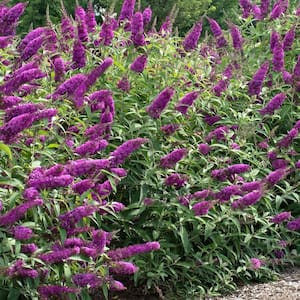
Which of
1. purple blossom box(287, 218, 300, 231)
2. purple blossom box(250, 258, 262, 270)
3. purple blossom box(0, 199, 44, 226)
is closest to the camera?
purple blossom box(0, 199, 44, 226)

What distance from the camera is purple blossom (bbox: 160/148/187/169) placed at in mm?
4386

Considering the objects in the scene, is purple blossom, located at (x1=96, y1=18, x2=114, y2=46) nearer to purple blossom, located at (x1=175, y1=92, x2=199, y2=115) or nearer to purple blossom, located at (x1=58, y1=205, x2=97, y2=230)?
purple blossom, located at (x1=175, y1=92, x2=199, y2=115)

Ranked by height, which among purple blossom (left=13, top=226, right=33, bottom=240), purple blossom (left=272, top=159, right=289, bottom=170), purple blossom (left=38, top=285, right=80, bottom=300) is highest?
purple blossom (left=13, top=226, right=33, bottom=240)

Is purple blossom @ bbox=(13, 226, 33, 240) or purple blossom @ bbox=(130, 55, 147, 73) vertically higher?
purple blossom @ bbox=(130, 55, 147, 73)

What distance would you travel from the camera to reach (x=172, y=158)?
14.5 ft

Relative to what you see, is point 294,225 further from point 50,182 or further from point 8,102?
point 8,102

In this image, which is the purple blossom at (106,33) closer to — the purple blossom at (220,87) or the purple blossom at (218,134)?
the purple blossom at (220,87)

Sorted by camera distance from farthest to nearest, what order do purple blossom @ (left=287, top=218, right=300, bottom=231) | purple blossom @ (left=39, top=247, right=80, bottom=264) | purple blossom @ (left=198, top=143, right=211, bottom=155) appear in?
purple blossom @ (left=287, top=218, right=300, bottom=231)
purple blossom @ (left=198, top=143, right=211, bottom=155)
purple blossom @ (left=39, top=247, right=80, bottom=264)

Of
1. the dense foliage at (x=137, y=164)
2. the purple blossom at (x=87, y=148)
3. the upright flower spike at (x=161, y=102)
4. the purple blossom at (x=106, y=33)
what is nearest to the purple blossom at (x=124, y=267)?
the dense foliage at (x=137, y=164)

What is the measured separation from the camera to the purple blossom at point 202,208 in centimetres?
446

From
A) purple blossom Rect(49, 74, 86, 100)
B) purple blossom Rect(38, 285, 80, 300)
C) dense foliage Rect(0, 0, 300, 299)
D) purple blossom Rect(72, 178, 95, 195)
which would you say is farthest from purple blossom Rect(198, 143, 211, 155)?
purple blossom Rect(38, 285, 80, 300)

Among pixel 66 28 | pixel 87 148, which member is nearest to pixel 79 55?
pixel 66 28

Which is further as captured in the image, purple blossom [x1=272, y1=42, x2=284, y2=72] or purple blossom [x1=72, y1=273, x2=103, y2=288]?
purple blossom [x1=272, y1=42, x2=284, y2=72]

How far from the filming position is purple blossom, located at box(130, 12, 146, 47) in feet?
17.3
